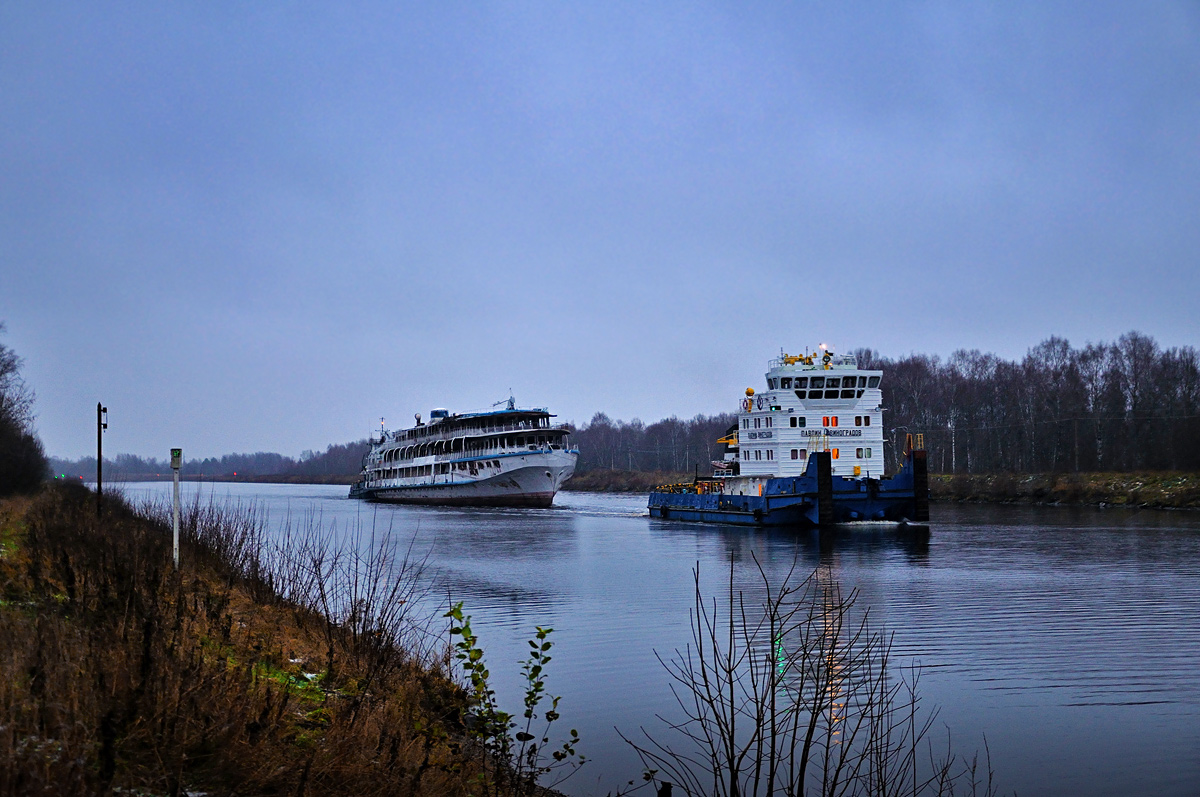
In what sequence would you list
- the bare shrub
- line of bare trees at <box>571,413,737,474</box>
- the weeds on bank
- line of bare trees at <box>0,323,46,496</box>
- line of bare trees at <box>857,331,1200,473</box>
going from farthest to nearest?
line of bare trees at <box>571,413,737,474</box> → line of bare trees at <box>857,331,1200,473</box> → line of bare trees at <box>0,323,46,496</box> → the bare shrub → the weeds on bank

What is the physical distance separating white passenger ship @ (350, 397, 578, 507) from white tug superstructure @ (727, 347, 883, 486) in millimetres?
28220

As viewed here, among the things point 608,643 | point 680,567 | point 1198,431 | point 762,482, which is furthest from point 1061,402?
point 608,643

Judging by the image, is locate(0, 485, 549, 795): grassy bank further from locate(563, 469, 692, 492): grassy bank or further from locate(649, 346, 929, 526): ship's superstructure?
locate(563, 469, 692, 492): grassy bank

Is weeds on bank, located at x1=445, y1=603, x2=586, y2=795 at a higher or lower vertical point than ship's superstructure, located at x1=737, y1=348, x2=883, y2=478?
lower

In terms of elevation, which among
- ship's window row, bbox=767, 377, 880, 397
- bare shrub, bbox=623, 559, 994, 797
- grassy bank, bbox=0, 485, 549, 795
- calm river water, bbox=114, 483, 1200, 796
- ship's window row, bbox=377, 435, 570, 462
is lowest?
calm river water, bbox=114, 483, 1200, 796

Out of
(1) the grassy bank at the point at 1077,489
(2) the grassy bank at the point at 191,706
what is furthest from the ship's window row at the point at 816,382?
(2) the grassy bank at the point at 191,706

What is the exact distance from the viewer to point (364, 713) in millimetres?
8141

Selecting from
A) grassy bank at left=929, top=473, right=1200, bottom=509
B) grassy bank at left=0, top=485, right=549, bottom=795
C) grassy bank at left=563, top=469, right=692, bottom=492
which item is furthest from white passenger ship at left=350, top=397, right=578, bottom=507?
grassy bank at left=0, top=485, right=549, bottom=795

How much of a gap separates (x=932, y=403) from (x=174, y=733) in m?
95.8

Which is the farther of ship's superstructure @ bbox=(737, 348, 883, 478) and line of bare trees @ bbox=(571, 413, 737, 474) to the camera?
line of bare trees @ bbox=(571, 413, 737, 474)

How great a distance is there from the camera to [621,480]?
128875 millimetres

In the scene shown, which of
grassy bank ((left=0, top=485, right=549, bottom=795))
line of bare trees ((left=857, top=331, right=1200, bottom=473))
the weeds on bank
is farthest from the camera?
line of bare trees ((left=857, top=331, right=1200, bottom=473))

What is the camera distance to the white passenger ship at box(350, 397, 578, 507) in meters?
73.5

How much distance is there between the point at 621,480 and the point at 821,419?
8262 cm
